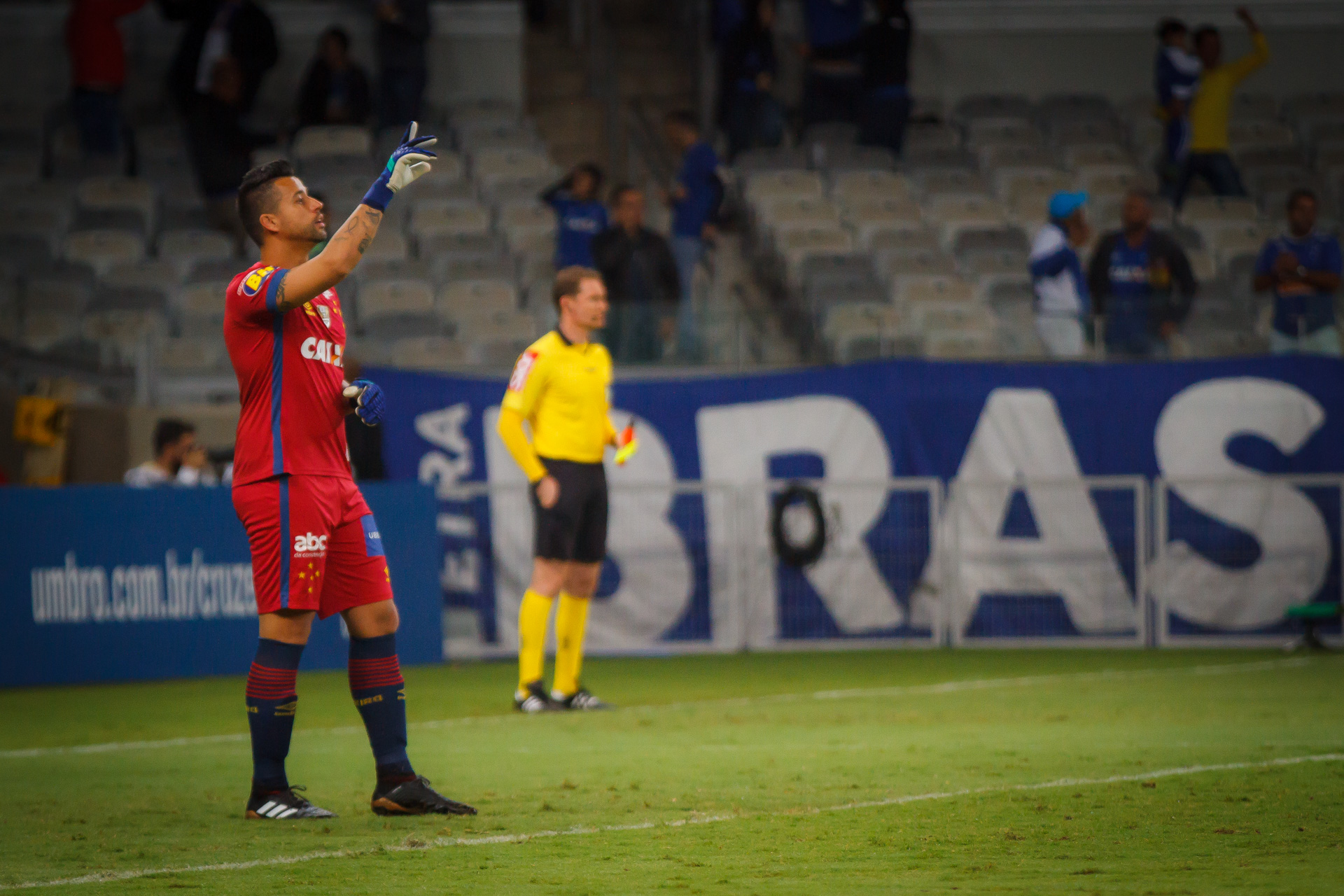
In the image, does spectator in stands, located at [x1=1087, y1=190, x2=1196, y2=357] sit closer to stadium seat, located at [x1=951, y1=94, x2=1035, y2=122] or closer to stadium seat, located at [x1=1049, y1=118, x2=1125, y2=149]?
stadium seat, located at [x1=1049, y1=118, x2=1125, y2=149]

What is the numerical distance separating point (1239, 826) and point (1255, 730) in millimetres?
2800

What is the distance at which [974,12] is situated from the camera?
21.4 metres

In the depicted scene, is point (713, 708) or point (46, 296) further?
point (46, 296)

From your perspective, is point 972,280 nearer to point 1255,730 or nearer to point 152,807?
point 1255,730

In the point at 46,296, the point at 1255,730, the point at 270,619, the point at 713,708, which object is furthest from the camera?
the point at 46,296

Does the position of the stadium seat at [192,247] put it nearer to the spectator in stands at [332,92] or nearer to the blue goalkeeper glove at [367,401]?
the spectator in stands at [332,92]

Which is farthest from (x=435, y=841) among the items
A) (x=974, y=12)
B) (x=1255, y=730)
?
(x=974, y=12)

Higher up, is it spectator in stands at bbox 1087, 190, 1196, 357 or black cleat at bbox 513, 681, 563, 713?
spectator in stands at bbox 1087, 190, 1196, 357

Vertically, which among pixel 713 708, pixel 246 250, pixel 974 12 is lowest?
pixel 713 708

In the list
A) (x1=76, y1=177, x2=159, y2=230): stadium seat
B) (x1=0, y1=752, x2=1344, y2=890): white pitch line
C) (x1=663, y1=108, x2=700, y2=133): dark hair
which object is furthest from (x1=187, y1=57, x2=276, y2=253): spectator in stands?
(x1=0, y1=752, x2=1344, y2=890): white pitch line

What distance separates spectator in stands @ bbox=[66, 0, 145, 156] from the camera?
17.9 metres

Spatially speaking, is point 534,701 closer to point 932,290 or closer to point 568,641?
point 568,641

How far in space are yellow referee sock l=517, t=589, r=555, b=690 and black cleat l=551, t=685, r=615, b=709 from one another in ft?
0.63

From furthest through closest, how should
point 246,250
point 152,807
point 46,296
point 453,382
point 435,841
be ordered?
point 246,250, point 46,296, point 453,382, point 152,807, point 435,841
